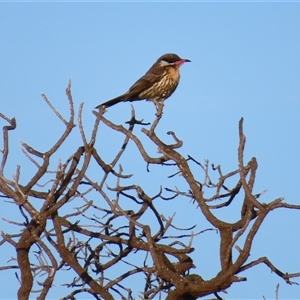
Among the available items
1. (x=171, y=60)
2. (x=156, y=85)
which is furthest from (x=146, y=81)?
(x=171, y=60)

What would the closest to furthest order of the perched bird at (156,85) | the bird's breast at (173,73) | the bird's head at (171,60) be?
the perched bird at (156,85), the bird's breast at (173,73), the bird's head at (171,60)

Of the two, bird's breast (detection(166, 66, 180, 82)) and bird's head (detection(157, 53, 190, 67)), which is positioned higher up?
bird's head (detection(157, 53, 190, 67))

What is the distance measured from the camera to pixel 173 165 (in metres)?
4.78

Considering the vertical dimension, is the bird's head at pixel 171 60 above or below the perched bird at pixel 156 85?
above

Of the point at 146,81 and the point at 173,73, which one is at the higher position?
the point at 173,73

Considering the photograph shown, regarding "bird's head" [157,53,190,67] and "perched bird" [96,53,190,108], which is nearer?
"perched bird" [96,53,190,108]

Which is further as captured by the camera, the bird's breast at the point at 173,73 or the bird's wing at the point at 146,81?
the bird's breast at the point at 173,73

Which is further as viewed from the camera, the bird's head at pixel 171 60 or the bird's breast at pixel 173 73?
the bird's head at pixel 171 60

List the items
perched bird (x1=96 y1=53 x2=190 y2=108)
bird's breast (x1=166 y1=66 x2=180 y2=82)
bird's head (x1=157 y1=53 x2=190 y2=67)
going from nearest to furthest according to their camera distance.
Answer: perched bird (x1=96 y1=53 x2=190 y2=108)
bird's breast (x1=166 y1=66 x2=180 y2=82)
bird's head (x1=157 y1=53 x2=190 y2=67)

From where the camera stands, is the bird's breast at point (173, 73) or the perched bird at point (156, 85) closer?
the perched bird at point (156, 85)

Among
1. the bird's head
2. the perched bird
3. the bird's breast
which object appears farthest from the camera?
the bird's head

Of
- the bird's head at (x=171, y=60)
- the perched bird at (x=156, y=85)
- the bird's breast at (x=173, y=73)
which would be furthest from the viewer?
the bird's head at (x=171, y=60)

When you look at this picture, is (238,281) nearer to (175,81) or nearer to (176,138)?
(176,138)

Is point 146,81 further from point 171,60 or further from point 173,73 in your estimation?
point 171,60
